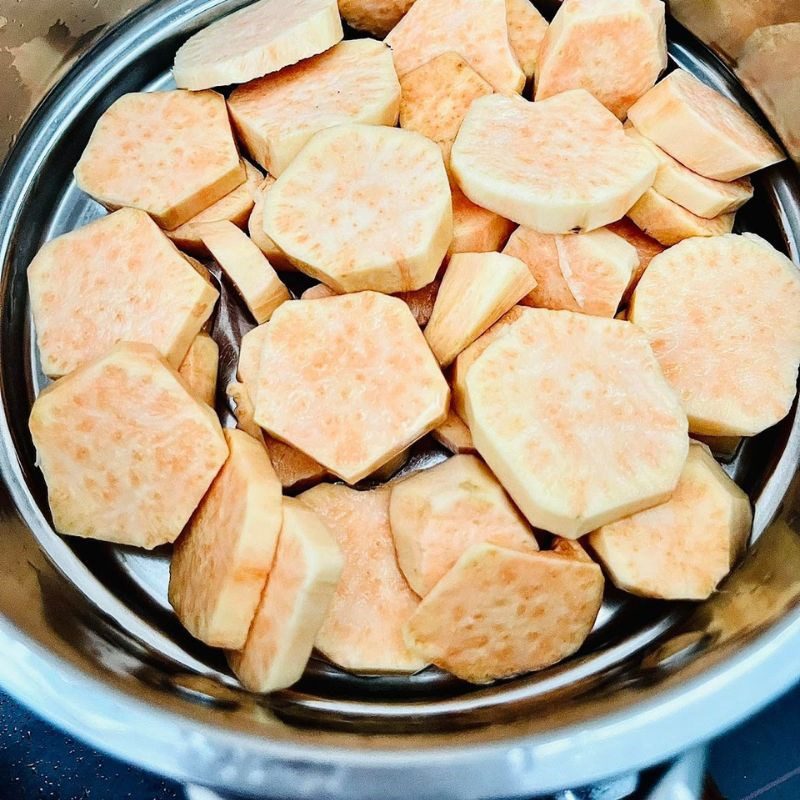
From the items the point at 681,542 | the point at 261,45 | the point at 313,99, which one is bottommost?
the point at 681,542

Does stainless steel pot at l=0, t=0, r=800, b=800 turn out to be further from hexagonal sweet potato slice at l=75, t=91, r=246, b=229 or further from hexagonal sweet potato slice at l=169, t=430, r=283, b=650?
hexagonal sweet potato slice at l=75, t=91, r=246, b=229

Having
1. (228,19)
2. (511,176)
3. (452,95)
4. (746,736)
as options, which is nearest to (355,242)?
(511,176)

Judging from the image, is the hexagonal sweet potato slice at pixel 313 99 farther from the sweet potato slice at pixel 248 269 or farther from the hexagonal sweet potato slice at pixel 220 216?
the sweet potato slice at pixel 248 269

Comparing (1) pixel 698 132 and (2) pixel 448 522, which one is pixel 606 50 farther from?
(2) pixel 448 522

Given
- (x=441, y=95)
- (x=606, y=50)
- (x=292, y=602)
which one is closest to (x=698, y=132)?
(x=606, y=50)

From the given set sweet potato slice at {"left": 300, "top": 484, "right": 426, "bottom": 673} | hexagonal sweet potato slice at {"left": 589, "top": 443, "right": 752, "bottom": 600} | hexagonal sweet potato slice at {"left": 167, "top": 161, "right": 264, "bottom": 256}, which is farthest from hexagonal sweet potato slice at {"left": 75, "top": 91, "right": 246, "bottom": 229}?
hexagonal sweet potato slice at {"left": 589, "top": 443, "right": 752, "bottom": 600}

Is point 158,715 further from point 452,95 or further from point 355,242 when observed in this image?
point 452,95
